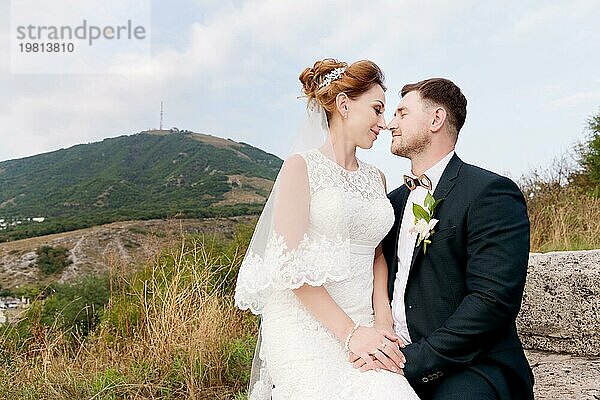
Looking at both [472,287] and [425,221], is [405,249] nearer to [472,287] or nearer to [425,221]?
[425,221]

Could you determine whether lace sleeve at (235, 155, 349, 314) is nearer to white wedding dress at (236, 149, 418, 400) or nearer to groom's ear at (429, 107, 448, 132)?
white wedding dress at (236, 149, 418, 400)

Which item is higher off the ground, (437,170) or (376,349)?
(437,170)

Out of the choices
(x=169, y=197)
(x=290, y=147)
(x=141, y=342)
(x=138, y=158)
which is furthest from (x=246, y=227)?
(x=138, y=158)

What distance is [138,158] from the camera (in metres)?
32.7

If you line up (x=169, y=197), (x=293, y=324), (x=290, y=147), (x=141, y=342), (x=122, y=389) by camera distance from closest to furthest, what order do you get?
(x=293, y=324) < (x=290, y=147) < (x=122, y=389) < (x=141, y=342) < (x=169, y=197)

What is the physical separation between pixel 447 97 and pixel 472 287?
0.92 meters

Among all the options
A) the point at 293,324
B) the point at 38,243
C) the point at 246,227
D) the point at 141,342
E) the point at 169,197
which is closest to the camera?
the point at 293,324

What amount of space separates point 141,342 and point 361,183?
3.13 m

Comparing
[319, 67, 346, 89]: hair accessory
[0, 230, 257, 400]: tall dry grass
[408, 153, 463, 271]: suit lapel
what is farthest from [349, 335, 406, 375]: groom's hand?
[0, 230, 257, 400]: tall dry grass

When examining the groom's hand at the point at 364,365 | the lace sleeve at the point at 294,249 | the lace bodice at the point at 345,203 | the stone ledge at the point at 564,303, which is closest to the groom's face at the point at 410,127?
the lace bodice at the point at 345,203

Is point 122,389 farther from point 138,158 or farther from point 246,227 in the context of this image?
point 138,158

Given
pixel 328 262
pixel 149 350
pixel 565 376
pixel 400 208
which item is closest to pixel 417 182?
pixel 400 208

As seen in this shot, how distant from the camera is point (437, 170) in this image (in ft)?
10.0

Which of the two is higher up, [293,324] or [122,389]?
[293,324]
